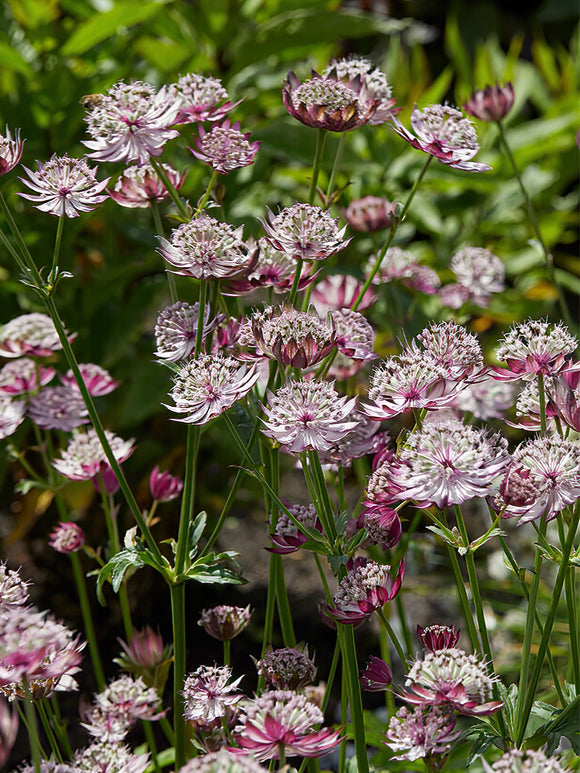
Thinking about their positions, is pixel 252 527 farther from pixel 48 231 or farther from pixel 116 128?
pixel 116 128

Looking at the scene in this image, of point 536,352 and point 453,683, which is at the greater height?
point 536,352

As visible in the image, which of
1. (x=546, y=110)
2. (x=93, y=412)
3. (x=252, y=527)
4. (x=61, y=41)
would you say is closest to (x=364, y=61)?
(x=93, y=412)

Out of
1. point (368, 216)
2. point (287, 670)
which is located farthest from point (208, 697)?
point (368, 216)

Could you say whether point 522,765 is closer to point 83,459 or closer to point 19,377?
point 83,459

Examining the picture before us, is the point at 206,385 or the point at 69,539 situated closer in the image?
the point at 206,385

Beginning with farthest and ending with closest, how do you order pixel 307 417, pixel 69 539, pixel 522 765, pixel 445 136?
1. pixel 69 539
2. pixel 445 136
3. pixel 307 417
4. pixel 522 765

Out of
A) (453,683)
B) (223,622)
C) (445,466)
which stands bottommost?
(223,622)

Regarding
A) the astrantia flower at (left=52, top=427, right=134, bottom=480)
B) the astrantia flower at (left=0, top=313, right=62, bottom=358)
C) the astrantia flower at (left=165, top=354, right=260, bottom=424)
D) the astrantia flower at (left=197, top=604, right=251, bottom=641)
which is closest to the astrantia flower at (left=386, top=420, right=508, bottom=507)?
the astrantia flower at (left=165, top=354, right=260, bottom=424)
